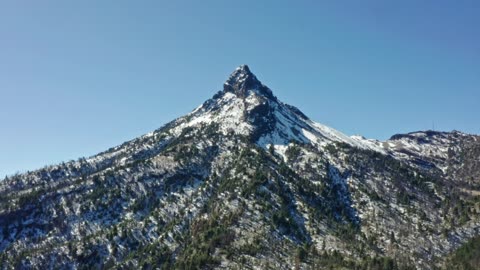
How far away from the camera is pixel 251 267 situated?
187m

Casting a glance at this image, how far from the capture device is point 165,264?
19762 cm

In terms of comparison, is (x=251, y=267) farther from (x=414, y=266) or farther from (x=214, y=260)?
(x=414, y=266)

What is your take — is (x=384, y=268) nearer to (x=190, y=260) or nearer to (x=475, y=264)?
(x=475, y=264)

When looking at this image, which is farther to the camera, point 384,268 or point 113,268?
point 113,268

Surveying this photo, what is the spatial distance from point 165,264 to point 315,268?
6765 centimetres

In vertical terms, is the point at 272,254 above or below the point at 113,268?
above

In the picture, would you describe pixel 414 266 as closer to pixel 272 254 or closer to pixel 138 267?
pixel 272 254

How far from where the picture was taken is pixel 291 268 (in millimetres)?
188000

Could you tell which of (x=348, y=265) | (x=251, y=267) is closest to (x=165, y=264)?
(x=251, y=267)

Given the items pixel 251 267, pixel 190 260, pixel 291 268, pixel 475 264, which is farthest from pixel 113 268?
pixel 475 264

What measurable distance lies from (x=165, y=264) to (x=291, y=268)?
188 ft

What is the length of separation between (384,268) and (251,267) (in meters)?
57.3

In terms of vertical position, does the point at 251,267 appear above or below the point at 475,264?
below

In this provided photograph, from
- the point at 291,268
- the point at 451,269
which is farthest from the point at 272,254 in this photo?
the point at 451,269
